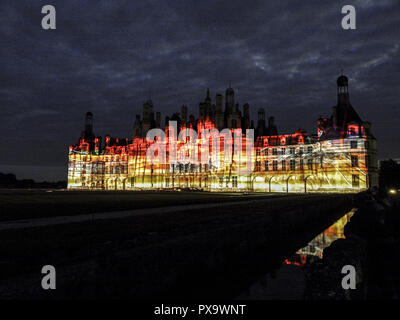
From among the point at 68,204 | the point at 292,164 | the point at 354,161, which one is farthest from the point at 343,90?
the point at 68,204

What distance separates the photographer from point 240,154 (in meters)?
85.3

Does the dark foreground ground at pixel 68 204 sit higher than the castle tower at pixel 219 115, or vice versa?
the castle tower at pixel 219 115

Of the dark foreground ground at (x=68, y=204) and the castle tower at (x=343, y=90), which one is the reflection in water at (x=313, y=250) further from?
the castle tower at (x=343, y=90)

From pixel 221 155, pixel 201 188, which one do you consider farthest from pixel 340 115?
pixel 201 188

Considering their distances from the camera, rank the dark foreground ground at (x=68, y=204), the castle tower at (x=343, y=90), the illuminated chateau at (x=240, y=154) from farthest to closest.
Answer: the castle tower at (x=343, y=90) → the illuminated chateau at (x=240, y=154) → the dark foreground ground at (x=68, y=204)

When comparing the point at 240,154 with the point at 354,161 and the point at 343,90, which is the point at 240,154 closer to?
the point at 354,161

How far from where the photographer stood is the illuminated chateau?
237 feet

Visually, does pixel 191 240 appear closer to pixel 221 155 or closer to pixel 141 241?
pixel 141 241

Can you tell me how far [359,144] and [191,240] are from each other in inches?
2916

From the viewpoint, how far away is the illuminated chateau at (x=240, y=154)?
237ft

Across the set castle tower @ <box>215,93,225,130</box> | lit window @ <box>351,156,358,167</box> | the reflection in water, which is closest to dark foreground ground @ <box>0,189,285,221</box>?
the reflection in water

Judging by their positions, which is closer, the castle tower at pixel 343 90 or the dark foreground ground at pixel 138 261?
the dark foreground ground at pixel 138 261

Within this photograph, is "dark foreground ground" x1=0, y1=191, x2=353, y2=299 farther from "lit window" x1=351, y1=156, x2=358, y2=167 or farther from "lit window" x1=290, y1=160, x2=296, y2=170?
"lit window" x1=290, y1=160, x2=296, y2=170

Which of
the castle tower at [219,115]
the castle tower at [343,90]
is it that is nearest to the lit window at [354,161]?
the castle tower at [343,90]
